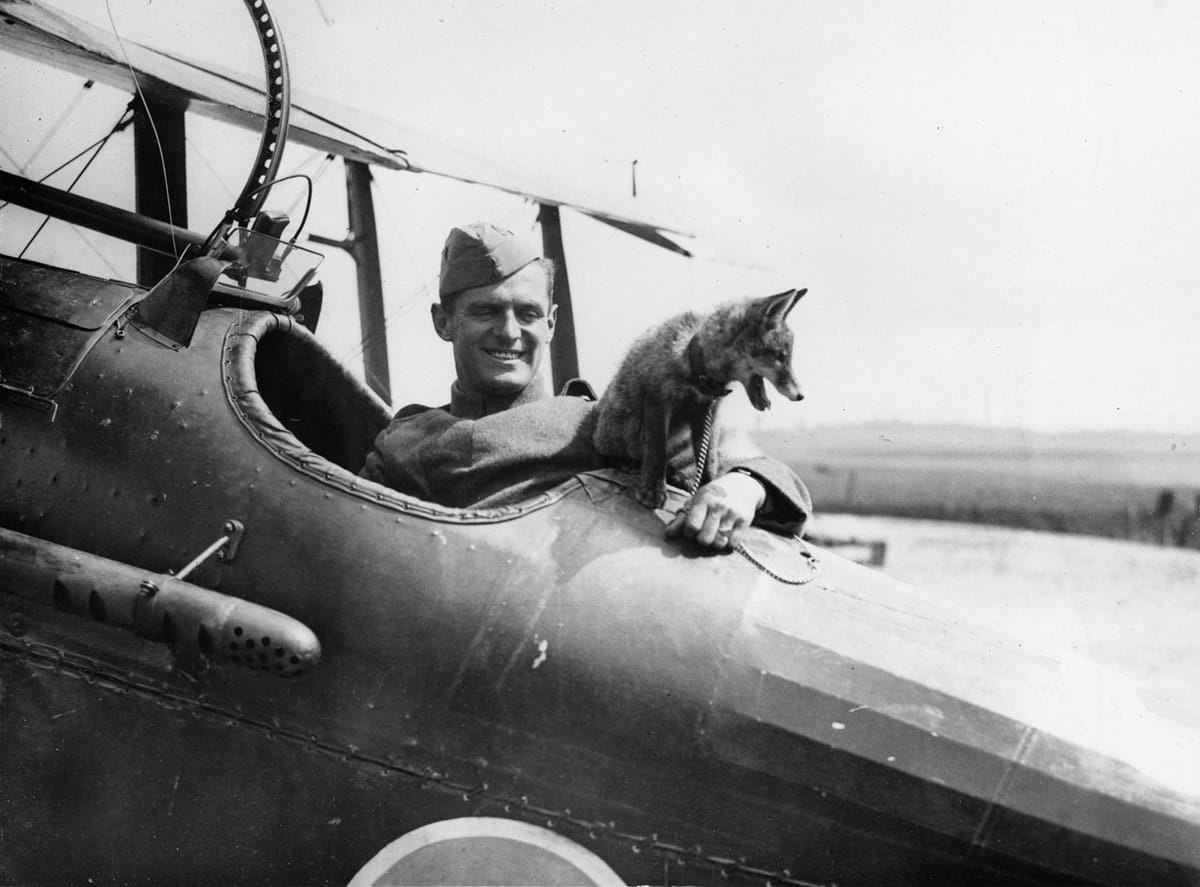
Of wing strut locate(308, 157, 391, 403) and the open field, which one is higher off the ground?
wing strut locate(308, 157, 391, 403)

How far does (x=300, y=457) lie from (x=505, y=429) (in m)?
0.62

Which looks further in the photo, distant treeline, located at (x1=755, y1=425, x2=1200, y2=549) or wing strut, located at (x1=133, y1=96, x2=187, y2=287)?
distant treeline, located at (x1=755, y1=425, x2=1200, y2=549)

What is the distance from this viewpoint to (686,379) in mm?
2676

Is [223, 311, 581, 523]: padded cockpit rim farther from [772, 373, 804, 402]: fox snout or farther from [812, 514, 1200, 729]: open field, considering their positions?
[812, 514, 1200, 729]: open field

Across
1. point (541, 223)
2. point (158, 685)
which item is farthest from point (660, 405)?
point (541, 223)

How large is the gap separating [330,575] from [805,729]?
1.09 meters

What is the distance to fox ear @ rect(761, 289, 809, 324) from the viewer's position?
2.50 m

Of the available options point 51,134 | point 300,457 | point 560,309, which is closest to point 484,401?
point 300,457

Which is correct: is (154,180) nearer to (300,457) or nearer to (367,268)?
(300,457)

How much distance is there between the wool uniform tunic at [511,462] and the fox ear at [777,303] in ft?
1.28

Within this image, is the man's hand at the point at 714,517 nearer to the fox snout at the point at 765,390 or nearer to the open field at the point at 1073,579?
the fox snout at the point at 765,390

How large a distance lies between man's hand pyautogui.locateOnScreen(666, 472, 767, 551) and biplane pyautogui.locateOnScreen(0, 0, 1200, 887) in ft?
0.16

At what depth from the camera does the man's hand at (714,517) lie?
2.33 metres

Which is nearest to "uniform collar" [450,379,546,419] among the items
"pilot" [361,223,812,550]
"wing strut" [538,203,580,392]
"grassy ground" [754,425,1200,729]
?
"pilot" [361,223,812,550]
